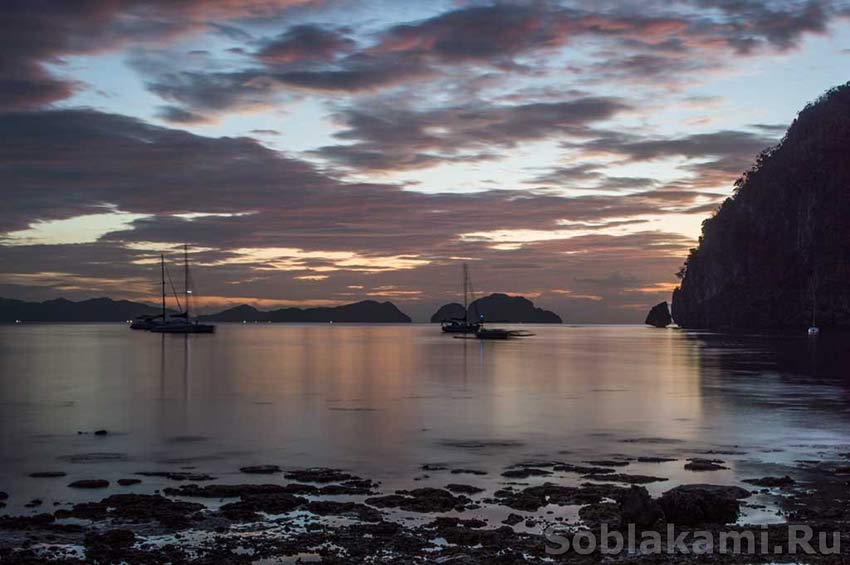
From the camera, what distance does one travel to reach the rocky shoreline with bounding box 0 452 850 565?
51.9ft

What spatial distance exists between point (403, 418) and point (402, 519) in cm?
2151

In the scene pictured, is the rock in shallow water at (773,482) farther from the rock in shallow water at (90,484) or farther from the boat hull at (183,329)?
the boat hull at (183,329)

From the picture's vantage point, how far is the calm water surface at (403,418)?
2755cm

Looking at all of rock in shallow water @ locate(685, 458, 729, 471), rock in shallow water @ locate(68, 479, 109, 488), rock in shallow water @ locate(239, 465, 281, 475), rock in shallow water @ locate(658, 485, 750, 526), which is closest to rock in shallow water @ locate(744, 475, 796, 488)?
rock in shallow water @ locate(685, 458, 729, 471)

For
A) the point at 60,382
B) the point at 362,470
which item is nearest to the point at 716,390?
the point at 362,470

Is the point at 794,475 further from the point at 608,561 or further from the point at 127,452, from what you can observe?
the point at 127,452

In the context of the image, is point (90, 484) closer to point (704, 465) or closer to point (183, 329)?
point (704, 465)

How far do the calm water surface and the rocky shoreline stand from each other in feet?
6.18

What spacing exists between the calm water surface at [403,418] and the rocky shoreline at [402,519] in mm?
1885

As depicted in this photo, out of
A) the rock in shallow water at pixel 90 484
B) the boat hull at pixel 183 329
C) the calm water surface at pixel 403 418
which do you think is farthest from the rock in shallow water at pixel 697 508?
the boat hull at pixel 183 329

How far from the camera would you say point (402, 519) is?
1881 cm

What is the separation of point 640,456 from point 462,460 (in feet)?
19.6

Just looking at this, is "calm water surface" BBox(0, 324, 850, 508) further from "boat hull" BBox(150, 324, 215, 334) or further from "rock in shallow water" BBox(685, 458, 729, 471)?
"boat hull" BBox(150, 324, 215, 334)

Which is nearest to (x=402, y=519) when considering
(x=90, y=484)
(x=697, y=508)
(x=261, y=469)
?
(x=697, y=508)
